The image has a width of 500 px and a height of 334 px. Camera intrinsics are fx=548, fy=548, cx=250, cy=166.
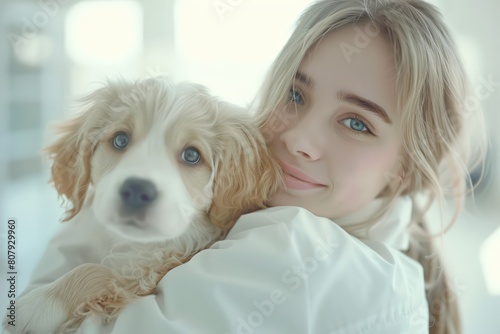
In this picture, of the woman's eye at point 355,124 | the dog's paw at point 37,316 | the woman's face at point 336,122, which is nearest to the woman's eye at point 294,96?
the woman's face at point 336,122

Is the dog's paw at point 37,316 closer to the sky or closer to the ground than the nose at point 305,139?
closer to the ground

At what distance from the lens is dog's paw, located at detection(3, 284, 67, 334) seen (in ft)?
3.33

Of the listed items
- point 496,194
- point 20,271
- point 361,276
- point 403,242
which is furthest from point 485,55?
point 20,271

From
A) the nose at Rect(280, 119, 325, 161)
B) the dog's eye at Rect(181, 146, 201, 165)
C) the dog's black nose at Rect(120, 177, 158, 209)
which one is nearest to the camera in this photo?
the dog's black nose at Rect(120, 177, 158, 209)

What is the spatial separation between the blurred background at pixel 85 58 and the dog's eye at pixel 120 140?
0.51ft

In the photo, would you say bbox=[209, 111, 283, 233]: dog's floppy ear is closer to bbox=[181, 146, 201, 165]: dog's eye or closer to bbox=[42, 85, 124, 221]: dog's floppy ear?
bbox=[181, 146, 201, 165]: dog's eye

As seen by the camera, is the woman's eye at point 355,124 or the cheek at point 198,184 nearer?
the cheek at point 198,184

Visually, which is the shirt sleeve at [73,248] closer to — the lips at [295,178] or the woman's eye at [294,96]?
the lips at [295,178]

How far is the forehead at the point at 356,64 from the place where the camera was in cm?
119

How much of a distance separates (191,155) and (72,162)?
0.27m

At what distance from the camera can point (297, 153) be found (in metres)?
1.19

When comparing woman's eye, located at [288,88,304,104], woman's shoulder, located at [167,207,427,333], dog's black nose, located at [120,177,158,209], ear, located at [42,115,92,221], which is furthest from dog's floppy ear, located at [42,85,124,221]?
woman's eye, located at [288,88,304,104]

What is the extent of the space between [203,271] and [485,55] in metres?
1.18

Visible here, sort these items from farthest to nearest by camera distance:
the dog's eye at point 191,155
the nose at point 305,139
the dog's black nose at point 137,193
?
the nose at point 305,139
the dog's eye at point 191,155
the dog's black nose at point 137,193
